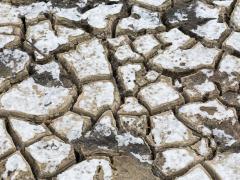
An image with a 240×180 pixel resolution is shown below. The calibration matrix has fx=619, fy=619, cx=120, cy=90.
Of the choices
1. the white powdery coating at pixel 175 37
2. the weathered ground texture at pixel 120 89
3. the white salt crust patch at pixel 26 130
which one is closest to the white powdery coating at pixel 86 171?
the weathered ground texture at pixel 120 89

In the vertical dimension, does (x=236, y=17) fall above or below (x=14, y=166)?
above

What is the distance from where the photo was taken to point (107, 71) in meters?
3.03

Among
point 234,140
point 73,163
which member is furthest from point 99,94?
point 234,140

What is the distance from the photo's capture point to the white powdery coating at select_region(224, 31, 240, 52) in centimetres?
320

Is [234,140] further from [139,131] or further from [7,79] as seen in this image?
[7,79]

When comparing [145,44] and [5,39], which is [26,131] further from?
[145,44]

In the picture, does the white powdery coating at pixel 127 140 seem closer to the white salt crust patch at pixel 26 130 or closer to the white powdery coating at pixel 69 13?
the white salt crust patch at pixel 26 130

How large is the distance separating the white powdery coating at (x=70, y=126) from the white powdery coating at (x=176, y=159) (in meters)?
0.40

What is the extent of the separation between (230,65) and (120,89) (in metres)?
0.58

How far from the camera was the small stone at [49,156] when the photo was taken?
2.57 metres

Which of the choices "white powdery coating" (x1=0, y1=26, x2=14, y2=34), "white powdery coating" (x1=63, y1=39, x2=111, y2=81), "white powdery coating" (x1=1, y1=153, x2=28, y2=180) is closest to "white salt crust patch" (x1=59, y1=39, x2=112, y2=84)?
"white powdery coating" (x1=63, y1=39, x2=111, y2=81)

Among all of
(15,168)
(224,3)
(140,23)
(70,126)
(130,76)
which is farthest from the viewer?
(224,3)

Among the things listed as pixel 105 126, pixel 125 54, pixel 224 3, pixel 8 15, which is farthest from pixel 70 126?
pixel 224 3

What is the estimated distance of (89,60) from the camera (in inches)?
122
